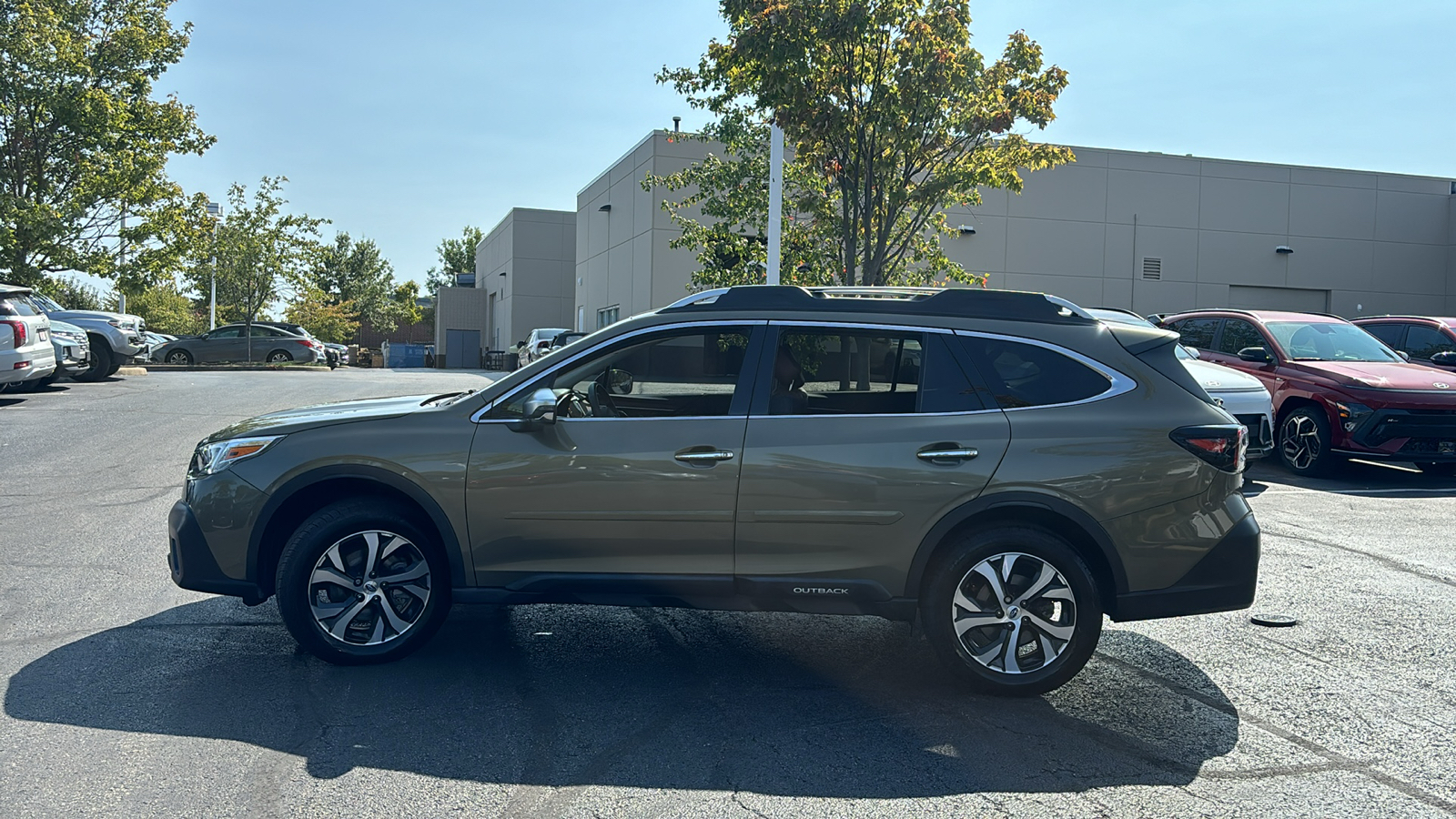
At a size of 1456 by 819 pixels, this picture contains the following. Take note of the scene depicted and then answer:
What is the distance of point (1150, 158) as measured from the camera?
110ft

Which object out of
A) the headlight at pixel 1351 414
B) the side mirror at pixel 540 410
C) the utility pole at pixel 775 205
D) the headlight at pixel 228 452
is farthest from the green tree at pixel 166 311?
the side mirror at pixel 540 410

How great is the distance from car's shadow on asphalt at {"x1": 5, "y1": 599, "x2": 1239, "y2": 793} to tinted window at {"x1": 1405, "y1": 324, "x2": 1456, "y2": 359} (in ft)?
36.1

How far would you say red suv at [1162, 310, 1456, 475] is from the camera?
11336 mm

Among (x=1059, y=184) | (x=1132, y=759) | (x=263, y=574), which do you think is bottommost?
(x=1132, y=759)

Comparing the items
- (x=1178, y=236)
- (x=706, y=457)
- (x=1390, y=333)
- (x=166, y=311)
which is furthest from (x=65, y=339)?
(x=166, y=311)

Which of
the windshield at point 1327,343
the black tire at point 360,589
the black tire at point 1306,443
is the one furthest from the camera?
the windshield at point 1327,343

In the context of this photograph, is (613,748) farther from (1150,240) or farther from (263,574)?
(1150,240)

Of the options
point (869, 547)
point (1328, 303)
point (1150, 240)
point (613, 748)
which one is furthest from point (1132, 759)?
point (1328, 303)

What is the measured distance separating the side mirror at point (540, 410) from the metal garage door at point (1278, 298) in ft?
111

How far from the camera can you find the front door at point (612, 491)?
4828 mm

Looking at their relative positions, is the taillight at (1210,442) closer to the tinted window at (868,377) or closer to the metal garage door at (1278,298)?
the tinted window at (868,377)

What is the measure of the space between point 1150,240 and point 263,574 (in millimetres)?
32816

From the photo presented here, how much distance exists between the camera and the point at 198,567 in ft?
16.7

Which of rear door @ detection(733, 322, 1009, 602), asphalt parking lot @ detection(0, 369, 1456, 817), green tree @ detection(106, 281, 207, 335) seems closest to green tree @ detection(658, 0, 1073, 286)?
asphalt parking lot @ detection(0, 369, 1456, 817)
